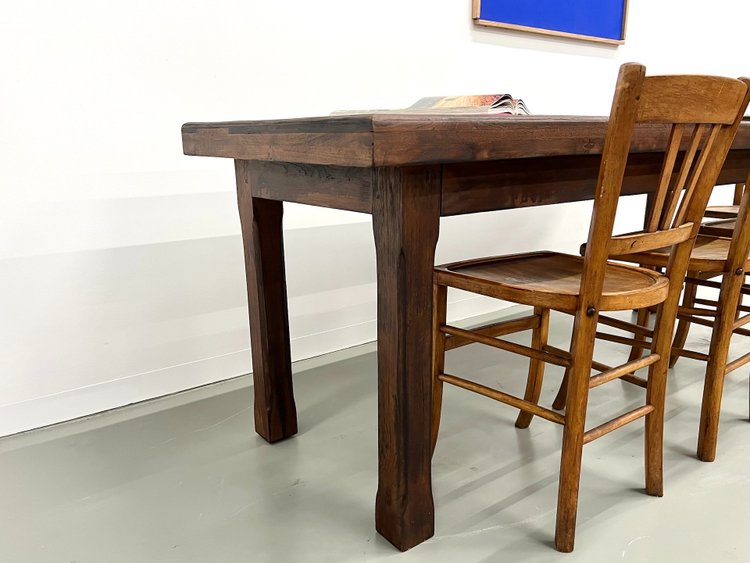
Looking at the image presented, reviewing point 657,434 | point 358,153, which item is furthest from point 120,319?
point 657,434

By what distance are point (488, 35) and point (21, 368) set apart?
2.26 metres

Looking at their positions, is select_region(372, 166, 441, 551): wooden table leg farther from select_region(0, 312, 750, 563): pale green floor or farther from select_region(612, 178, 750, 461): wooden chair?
select_region(612, 178, 750, 461): wooden chair

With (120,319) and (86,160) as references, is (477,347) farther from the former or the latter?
(86,160)

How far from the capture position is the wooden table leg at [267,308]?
1612 mm

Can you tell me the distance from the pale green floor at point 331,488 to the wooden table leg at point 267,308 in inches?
3.6

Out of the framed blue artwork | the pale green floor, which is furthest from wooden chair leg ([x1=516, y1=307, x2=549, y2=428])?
the framed blue artwork

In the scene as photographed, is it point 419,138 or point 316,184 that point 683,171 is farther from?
point 316,184

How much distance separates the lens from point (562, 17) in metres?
2.89

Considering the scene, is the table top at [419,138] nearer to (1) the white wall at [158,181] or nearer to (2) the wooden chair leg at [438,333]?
(2) the wooden chair leg at [438,333]

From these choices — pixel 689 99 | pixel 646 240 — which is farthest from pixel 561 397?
pixel 689 99

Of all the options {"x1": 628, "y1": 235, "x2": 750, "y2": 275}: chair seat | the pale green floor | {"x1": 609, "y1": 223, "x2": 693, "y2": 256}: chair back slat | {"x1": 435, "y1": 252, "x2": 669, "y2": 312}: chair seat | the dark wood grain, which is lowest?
the pale green floor

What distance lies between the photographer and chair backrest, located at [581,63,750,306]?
3.61 feet

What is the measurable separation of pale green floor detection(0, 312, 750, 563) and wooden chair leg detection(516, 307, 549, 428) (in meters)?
0.05

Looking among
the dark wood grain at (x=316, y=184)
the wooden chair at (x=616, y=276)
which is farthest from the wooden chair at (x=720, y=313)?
the dark wood grain at (x=316, y=184)
